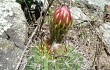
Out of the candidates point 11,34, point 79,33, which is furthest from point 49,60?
point 79,33

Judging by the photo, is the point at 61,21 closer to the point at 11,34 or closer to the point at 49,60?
the point at 49,60

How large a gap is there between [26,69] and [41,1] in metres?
1.51

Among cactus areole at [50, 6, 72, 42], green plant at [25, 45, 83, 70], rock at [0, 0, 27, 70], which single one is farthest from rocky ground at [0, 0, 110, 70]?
cactus areole at [50, 6, 72, 42]

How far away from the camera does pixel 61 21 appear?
1761mm

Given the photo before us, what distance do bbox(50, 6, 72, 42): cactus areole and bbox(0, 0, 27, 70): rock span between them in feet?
2.46

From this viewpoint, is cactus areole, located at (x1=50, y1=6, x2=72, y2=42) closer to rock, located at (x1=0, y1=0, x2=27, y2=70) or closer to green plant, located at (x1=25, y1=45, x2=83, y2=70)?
green plant, located at (x1=25, y1=45, x2=83, y2=70)

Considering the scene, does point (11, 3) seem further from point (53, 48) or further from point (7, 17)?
point (53, 48)

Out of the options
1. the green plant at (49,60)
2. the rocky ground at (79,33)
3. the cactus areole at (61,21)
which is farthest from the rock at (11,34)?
the cactus areole at (61,21)

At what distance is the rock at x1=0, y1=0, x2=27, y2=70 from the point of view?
252 cm

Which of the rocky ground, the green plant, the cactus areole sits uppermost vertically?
the cactus areole

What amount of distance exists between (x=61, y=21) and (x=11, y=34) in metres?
1.06

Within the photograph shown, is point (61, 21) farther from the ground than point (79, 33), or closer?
farther from the ground

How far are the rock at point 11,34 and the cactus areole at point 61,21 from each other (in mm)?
749

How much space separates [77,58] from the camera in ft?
6.80
